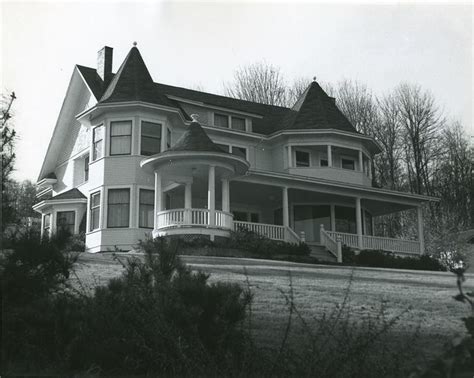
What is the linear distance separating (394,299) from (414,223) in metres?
30.2

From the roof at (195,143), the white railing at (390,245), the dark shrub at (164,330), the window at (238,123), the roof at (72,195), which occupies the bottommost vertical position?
the dark shrub at (164,330)

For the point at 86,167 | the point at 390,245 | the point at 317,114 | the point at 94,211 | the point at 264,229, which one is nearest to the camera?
the point at 264,229

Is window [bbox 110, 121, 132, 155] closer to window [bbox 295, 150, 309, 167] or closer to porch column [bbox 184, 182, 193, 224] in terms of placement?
porch column [bbox 184, 182, 193, 224]

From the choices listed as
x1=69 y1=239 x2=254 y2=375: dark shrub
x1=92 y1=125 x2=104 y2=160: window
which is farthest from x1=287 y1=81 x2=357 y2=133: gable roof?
x1=69 y1=239 x2=254 y2=375: dark shrub

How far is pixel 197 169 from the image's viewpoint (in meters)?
23.3

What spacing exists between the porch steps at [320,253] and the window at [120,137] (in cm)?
802

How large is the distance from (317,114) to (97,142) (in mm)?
10514

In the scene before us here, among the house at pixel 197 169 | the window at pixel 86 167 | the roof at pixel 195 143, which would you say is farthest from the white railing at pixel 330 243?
the window at pixel 86 167

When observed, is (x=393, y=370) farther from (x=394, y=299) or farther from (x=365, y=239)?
(x=365, y=239)

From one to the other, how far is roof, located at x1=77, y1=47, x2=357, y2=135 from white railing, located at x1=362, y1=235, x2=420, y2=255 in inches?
220

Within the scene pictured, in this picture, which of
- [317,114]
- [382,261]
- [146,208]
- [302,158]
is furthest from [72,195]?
[382,261]

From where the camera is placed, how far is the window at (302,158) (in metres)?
31.0

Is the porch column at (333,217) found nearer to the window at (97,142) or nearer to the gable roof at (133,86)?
the gable roof at (133,86)

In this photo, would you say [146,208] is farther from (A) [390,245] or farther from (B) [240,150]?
(A) [390,245]
